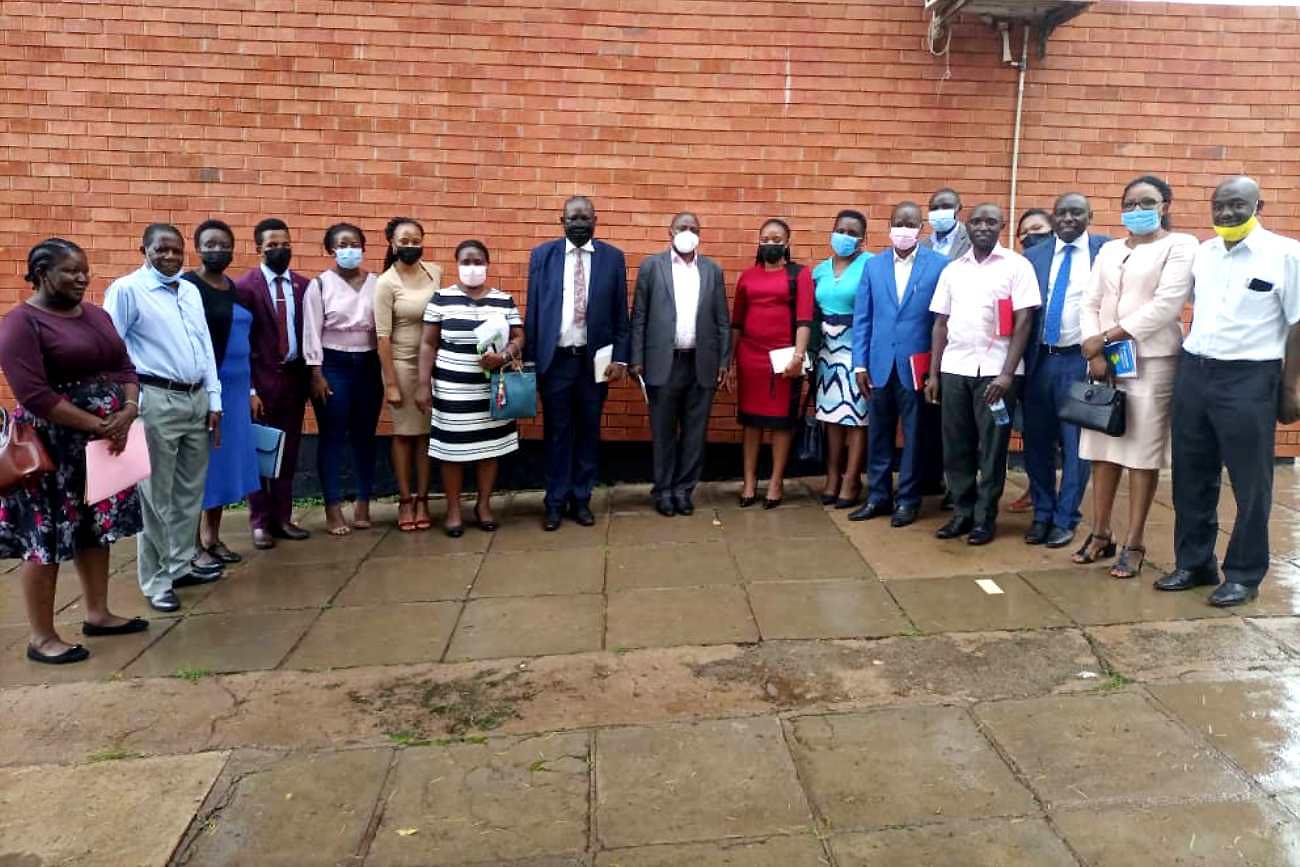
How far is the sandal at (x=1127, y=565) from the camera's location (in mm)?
4473

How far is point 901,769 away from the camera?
9.27ft

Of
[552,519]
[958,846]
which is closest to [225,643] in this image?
[552,519]

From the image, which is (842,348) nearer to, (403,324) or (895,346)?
(895,346)

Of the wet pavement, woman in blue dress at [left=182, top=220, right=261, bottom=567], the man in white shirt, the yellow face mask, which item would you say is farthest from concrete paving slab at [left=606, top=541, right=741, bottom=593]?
the yellow face mask

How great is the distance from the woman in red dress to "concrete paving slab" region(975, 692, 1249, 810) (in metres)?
2.96

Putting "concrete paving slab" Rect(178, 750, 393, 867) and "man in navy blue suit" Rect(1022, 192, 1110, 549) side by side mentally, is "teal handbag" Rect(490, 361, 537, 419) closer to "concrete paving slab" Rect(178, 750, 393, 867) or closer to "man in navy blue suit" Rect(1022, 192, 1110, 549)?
"concrete paving slab" Rect(178, 750, 393, 867)

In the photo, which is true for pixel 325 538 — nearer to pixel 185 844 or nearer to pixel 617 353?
pixel 617 353

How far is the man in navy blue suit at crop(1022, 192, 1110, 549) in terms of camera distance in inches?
194

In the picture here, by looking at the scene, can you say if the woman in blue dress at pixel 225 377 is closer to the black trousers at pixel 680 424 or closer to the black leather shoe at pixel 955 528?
the black trousers at pixel 680 424

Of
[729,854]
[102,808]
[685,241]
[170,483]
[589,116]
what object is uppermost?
[589,116]

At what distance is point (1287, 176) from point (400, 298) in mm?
6132

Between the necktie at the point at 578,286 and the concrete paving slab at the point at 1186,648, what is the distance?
322 centimetres

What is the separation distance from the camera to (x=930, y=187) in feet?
21.2

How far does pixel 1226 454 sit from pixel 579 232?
352 centimetres
